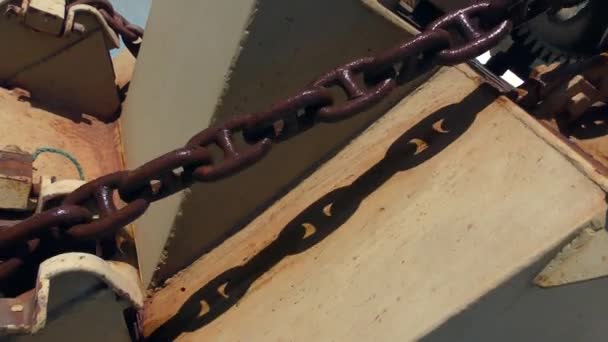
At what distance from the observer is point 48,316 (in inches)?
51.5

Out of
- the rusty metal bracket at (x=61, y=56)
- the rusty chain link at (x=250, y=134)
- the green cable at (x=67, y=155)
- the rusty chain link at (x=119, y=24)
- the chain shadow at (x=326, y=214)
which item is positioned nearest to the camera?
the rusty chain link at (x=250, y=134)

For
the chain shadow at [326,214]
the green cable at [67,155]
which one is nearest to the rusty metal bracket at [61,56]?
the green cable at [67,155]

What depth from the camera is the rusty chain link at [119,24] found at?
223cm

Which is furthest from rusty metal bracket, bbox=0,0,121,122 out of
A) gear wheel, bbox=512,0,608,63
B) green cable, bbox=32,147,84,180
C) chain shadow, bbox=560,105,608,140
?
chain shadow, bbox=560,105,608,140

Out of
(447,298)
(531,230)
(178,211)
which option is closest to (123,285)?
(178,211)

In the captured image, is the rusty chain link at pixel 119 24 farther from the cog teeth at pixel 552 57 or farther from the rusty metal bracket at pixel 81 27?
the cog teeth at pixel 552 57

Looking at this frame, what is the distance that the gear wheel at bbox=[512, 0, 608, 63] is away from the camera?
197cm

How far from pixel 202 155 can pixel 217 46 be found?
328 millimetres

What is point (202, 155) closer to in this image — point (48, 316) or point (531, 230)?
point (48, 316)

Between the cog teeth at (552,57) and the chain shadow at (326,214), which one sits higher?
the cog teeth at (552,57)

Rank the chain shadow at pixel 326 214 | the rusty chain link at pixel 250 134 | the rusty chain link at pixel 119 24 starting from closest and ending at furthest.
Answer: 1. the rusty chain link at pixel 250 134
2. the chain shadow at pixel 326 214
3. the rusty chain link at pixel 119 24

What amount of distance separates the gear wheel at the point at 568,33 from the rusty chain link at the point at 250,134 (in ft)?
1.85

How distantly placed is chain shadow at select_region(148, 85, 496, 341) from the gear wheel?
0.49 metres

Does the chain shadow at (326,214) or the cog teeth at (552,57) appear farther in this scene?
the cog teeth at (552,57)
